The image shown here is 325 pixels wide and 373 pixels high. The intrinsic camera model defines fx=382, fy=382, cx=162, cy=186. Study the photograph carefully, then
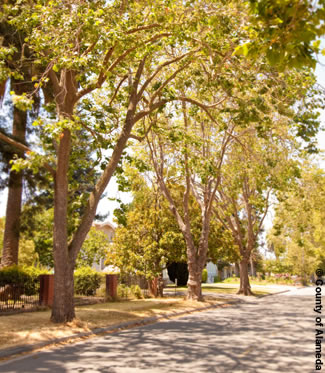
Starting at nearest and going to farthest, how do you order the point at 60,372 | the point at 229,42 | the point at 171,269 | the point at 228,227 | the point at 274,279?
the point at 60,372, the point at 229,42, the point at 228,227, the point at 171,269, the point at 274,279

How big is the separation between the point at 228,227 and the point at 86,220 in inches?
741

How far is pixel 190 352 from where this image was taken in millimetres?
8156

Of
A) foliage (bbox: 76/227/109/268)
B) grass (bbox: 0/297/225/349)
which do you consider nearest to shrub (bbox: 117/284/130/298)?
foliage (bbox: 76/227/109/268)

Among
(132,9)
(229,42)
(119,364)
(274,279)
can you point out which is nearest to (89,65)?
(132,9)

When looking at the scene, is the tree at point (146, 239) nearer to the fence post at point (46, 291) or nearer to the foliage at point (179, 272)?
the fence post at point (46, 291)

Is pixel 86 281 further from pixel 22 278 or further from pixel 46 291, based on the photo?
pixel 46 291

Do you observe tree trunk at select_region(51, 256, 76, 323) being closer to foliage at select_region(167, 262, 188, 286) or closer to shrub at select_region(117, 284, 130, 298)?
shrub at select_region(117, 284, 130, 298)

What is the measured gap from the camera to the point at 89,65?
10.7 m

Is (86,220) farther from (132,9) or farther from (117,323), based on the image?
(132,9)

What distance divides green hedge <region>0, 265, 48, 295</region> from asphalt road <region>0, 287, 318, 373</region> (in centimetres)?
728

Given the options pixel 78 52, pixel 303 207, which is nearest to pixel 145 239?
pixel 303 207

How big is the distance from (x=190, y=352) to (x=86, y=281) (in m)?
15.2

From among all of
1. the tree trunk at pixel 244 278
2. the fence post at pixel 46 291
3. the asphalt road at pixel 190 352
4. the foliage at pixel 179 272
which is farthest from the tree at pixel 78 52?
the foliage at pixel 179 272

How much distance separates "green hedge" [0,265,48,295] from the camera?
1627cm
